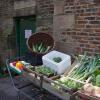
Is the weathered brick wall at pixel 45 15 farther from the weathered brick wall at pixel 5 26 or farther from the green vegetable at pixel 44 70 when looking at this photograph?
the green vegetable at pixel 44 70

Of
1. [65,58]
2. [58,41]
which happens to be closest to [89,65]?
[65,58]

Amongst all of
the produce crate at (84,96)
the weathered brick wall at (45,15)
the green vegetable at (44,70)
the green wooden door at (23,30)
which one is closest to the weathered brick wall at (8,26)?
the green wooden door at (23,30)

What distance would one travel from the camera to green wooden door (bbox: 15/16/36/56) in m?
7.59

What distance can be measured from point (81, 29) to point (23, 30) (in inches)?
116

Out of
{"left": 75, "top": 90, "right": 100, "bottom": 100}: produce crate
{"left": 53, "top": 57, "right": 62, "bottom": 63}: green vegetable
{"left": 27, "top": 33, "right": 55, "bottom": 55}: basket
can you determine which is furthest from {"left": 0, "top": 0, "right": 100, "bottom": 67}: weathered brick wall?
{"left": 75, "top": 90, "right": 100, "bottom": 100}: produce crate

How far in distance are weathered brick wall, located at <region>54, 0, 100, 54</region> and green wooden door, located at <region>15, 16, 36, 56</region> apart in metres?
1.77

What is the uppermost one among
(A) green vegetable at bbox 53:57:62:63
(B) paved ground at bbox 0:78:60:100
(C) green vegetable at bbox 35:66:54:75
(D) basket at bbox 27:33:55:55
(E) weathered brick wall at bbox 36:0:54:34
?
(E) weathered brick wall at bbox 36:0:54:34

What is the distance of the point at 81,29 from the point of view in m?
5.43

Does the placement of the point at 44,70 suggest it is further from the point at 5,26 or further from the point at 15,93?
the point at 5,26

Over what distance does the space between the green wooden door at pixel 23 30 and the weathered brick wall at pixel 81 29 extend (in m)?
1.77

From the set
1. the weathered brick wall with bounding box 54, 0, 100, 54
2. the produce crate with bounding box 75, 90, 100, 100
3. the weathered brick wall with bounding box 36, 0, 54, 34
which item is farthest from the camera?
the weathered brick wall with bounding box 36, 0, 54, 34

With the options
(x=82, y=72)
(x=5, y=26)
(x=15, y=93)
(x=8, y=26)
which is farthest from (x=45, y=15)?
(x=82, y=72)

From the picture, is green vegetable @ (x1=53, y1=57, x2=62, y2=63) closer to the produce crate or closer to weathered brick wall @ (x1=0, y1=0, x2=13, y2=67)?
the produce crate

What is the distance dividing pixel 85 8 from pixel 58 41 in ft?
3.66
